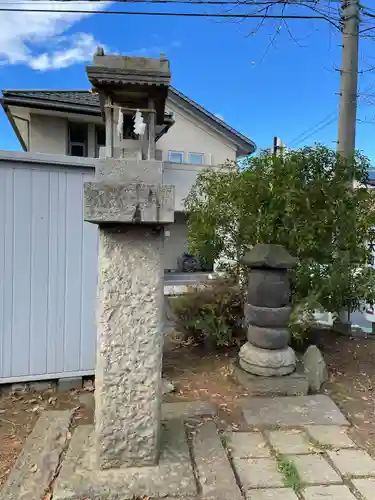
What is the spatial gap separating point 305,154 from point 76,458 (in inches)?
146

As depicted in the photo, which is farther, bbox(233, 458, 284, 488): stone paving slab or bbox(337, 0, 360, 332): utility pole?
bbox(337, 0, 360, 332): utility pole

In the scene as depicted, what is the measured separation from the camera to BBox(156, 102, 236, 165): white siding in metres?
15.2

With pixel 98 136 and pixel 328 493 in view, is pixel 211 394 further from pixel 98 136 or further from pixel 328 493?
pixel 98 136

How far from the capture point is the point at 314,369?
12.2ft

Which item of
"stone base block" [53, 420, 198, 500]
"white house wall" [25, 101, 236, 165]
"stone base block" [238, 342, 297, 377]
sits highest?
"white house wall" [25, 101, 236, 165]

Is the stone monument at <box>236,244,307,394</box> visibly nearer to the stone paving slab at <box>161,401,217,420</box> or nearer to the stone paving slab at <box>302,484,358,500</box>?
the stone paving slab at <box>161,401,217,420</box>

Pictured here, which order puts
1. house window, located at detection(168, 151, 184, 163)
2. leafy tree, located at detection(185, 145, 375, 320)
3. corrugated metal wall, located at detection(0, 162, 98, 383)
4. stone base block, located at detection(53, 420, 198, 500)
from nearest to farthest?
stone base block, located at detection(53, 420, 198, 500) → corrugated metal wall, located at detection(0, 162, 98, 383) → leafy tree, located at detection(185, 145, 375, 320) → house window, located at detection(168, 151, 184, 163)

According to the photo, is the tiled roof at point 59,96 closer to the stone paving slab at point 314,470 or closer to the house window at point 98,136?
the house window at point 98,136

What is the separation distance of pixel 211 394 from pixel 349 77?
474 centimetres

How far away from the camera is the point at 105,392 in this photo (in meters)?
2.15

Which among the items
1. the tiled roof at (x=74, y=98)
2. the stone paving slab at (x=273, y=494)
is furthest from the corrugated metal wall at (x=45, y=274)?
the tiled roof at (x=74, y=98)

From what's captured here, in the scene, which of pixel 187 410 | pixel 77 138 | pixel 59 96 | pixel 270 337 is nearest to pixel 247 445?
pixel 187 410

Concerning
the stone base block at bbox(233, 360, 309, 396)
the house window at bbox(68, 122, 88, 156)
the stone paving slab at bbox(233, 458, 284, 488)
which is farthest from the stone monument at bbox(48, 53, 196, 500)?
the house window at bbox(68, 122, 88, 156)

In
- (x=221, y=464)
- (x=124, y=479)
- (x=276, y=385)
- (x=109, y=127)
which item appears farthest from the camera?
(x=276, y=385)
